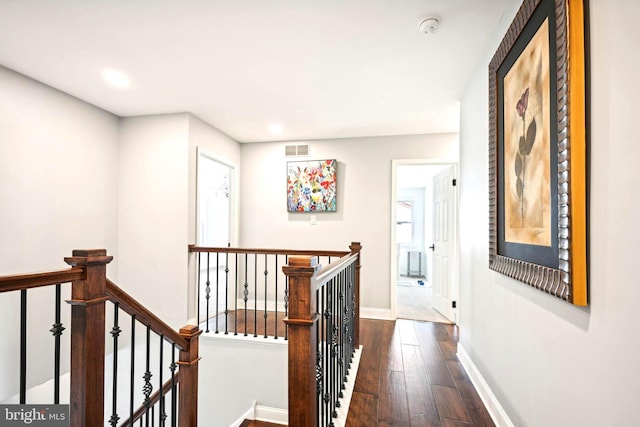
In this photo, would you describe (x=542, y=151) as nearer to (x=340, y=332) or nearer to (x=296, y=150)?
(x=340, y=332)

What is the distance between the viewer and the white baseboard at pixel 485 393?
1.80 metres

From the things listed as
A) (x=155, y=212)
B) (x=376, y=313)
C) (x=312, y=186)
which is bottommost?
(x=376, y=313)

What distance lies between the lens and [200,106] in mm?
3334

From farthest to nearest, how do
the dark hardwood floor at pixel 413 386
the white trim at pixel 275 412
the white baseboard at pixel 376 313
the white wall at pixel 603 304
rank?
Answer: the white baseboard at pixel 376 313
the white trim at pixel 275 412
the dark hardwood floor at pixel 413 386
the white wall at pixel 603 304

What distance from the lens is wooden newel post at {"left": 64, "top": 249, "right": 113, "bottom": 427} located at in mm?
1172

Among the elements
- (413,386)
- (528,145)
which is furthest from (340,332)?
(528,145)

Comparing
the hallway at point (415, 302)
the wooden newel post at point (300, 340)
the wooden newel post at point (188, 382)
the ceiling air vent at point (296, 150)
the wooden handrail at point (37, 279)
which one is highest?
the ceiling air vent at point (296, 150)

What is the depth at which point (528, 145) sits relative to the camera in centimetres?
144

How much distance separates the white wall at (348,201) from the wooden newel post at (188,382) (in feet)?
9.23

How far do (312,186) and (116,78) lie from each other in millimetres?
2542

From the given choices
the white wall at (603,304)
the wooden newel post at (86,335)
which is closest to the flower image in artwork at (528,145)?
the white wall at (603,304)

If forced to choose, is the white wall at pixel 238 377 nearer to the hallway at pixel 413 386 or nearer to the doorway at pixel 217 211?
the hallway at pixel 413 386

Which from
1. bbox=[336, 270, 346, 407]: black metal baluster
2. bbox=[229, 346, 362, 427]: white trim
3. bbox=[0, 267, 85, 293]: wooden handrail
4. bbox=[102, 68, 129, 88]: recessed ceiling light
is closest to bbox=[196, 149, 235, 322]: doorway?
bbox=[102, 68, 129, 88]: recessed ceiling light

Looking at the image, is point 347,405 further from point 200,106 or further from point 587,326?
point 200,106
